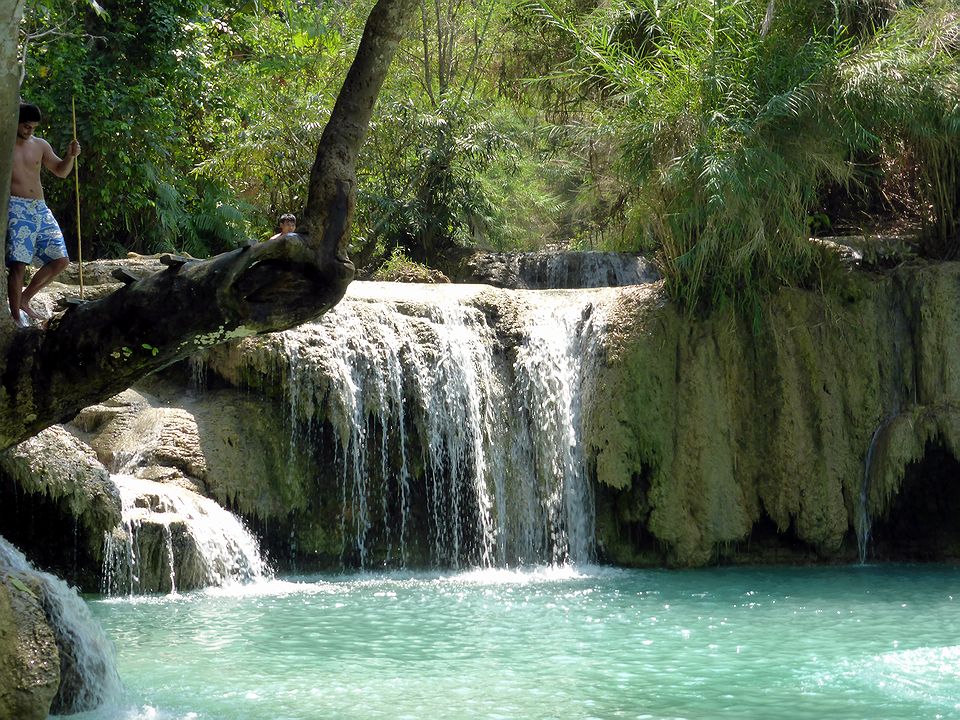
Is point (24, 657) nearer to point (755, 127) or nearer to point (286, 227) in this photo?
point (286, 227)

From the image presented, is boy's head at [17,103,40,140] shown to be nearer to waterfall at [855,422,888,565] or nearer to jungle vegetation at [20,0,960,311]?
jungle vegetation at [20,0,960,311]

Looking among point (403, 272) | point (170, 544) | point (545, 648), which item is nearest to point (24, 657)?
point (545, 648)

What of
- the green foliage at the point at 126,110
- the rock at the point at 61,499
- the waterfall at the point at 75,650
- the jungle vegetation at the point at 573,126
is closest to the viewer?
the waterfall at the point at 75,650

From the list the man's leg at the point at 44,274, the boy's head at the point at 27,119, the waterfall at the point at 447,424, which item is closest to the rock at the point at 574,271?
the waterfall at the point at 447,424

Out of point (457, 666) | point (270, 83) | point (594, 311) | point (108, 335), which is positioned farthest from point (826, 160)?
point (270, 83)

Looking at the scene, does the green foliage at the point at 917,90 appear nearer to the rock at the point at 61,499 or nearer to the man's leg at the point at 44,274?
the rock at the point at 61,499

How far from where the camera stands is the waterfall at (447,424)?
13.1 meters

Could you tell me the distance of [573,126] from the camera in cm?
1698

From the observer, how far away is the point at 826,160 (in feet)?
43.5

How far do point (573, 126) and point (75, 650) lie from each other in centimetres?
1150

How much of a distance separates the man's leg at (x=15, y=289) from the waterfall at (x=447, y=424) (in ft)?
19.0

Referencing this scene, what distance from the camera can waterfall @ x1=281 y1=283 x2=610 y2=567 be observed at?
13.1 m

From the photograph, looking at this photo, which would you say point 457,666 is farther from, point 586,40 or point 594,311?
point 586,40

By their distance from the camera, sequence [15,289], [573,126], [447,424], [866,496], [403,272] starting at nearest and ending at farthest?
1. [15,289]
2. [866,496]
3. [447,424]
4. [573,126]
5. [403,272]
